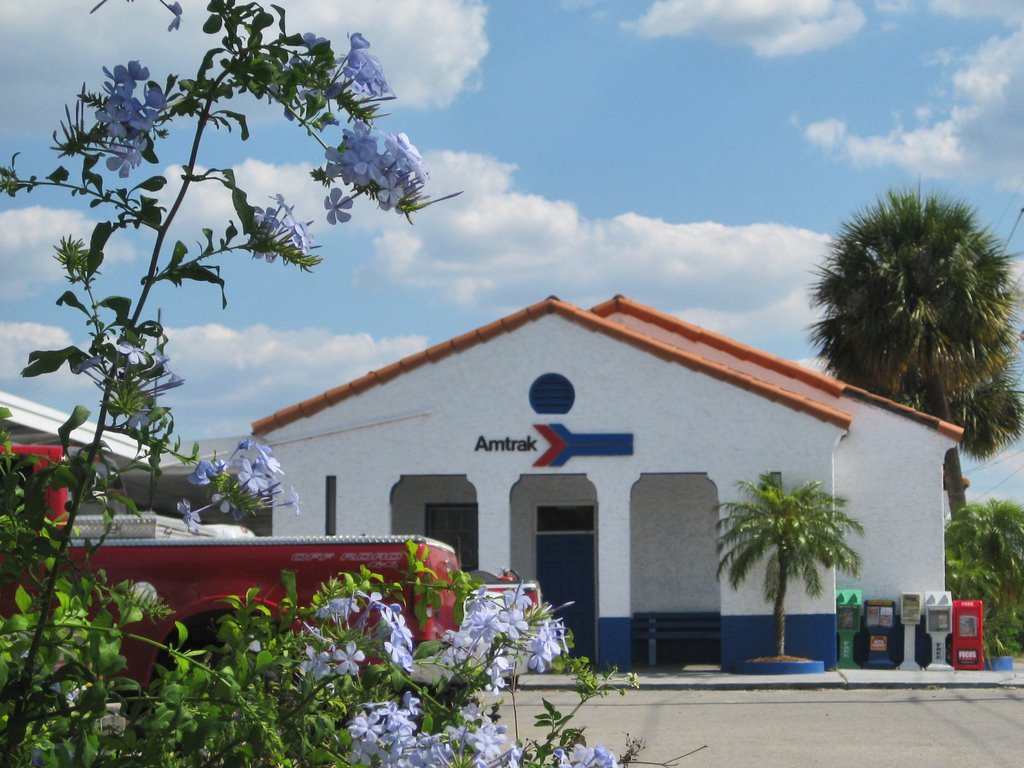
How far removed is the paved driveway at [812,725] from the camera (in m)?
10.9

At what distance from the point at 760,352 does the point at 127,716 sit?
20256 millimetres

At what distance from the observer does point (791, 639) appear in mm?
19047

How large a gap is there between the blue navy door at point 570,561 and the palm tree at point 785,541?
3292 mm

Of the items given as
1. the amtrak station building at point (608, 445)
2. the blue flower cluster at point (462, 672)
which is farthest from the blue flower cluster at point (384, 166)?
the amtrak station building at point (608, 445)

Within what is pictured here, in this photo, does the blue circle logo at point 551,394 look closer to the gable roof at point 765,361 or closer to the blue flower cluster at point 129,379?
the gable roof at point 765,361

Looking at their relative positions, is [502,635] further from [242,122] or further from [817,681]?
[817,681]

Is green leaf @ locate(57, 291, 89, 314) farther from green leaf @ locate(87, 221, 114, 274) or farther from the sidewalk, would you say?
the sidewalk

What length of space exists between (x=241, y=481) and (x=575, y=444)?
54.2 ft

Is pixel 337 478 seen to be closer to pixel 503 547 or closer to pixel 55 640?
pixel 503 547

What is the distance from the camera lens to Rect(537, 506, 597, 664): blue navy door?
21688 millimetres

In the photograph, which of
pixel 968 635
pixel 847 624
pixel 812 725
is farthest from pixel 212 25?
pixel 968 635

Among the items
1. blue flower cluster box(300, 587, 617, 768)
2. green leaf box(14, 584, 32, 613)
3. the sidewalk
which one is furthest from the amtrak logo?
green leaf box(14, 584, 32, 613)

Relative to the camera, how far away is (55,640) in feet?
9.80

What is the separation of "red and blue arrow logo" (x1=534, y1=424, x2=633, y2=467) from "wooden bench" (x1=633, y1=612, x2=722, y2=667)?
3.08 m
